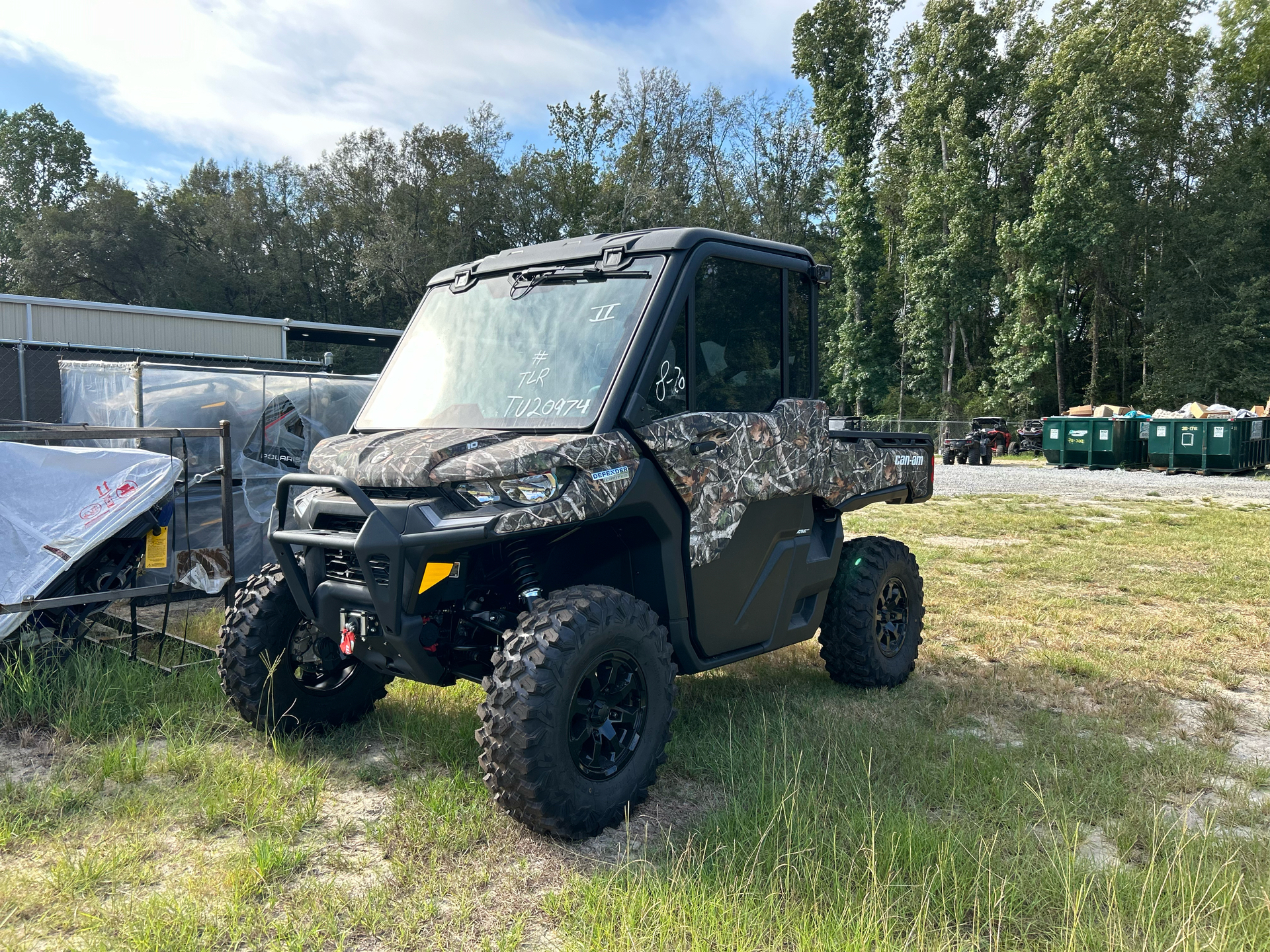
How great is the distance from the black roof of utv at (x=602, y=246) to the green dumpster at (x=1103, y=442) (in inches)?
1045

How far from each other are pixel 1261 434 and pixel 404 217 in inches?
1509

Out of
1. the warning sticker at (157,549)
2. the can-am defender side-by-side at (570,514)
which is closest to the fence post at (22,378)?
the warning sticker at (157,549)

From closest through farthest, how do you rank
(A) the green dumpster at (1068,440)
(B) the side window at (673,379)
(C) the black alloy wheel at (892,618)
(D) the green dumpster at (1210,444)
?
(B) the side window at (673,379) < (C) the black alloy wheel at (892,618) < (D) the green dumpster at (1210,444) < (A) the green dumpster at (1068,440)

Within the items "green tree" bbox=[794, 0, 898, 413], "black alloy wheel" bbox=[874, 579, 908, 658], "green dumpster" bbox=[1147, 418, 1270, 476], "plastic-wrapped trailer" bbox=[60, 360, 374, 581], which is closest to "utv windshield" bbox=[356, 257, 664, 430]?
"black alloy wheel" bbox=[874, 579, 908, 658]

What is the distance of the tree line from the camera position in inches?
1574

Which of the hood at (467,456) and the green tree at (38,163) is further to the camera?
the green tree at (38,163)

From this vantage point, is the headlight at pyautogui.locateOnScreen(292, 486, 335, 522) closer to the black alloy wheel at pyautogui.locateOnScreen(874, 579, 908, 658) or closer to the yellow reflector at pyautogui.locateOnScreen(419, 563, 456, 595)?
the yellow reflector at pyautogui.locateOnScreen(419, 563, 456, 595)

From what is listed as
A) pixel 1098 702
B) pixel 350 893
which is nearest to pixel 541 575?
pixel 350 893

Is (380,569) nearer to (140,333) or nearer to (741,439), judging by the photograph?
(741,439)

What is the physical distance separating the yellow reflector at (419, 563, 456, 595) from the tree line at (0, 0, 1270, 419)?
35896 mm

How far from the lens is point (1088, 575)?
9.55 m

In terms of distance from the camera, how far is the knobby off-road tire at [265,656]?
4.22 meters

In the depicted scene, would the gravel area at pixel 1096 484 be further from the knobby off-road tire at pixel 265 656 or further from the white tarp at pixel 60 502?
the knobby off-road tire at pixel 265 656

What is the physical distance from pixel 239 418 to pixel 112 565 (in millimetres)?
2738
